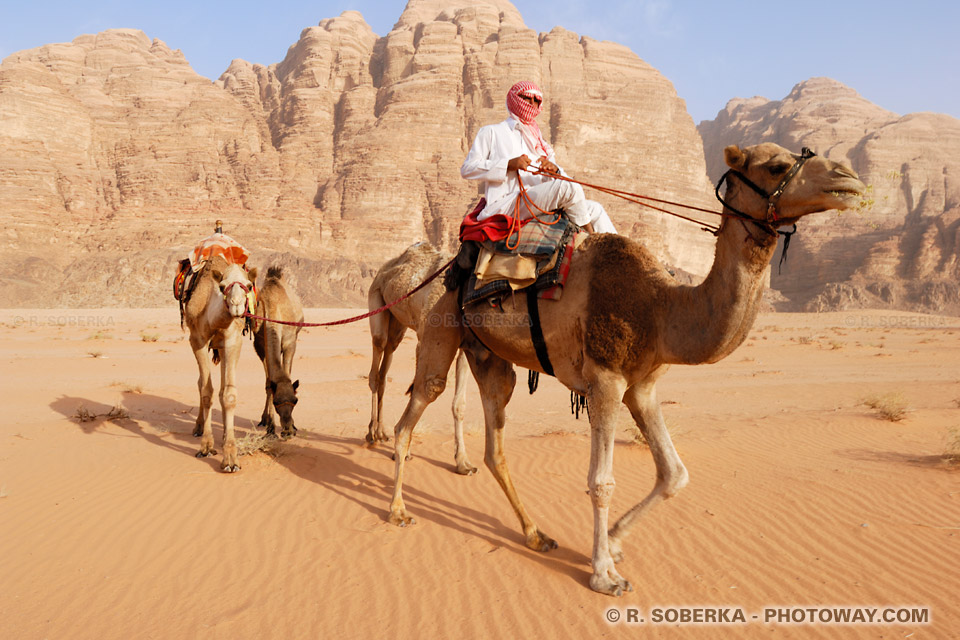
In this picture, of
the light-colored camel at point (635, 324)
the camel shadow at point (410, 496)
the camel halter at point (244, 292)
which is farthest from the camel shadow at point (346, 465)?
the camel halter at point (244, 292)

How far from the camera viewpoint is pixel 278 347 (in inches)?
346

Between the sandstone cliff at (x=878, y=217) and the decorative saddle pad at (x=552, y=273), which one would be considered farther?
the sandstone cliff at (x=878, y=217)

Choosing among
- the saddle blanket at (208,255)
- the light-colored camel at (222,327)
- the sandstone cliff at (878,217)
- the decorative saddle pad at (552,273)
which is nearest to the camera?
the decorative saddle pad at (552,273)

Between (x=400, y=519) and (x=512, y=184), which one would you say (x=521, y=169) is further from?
(x=400, y=519)

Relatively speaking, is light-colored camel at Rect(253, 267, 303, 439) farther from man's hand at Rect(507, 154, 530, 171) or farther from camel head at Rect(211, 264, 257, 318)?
man's hand at Rect(507, 154, 530, 171)

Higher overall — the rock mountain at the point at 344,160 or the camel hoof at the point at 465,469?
the rock mountain at the point at 344,160

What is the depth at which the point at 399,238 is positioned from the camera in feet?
267

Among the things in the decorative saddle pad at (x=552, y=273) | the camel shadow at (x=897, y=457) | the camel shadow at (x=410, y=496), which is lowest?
the camel shadow at (x=410, y=496)

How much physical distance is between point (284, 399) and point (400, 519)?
3172 mm

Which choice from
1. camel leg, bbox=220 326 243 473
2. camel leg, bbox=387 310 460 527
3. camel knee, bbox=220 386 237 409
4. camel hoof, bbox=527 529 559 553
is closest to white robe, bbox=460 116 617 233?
camel leg, bbox=387 310 460 527

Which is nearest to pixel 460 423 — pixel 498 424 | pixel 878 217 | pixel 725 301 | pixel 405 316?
pixel 405 316

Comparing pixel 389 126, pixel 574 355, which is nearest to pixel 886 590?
pixel 574 355

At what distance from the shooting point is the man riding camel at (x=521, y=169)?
513 centimetres

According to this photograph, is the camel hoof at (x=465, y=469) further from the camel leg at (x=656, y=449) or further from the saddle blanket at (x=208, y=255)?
the saddle blanket at (x=208, y=255)
